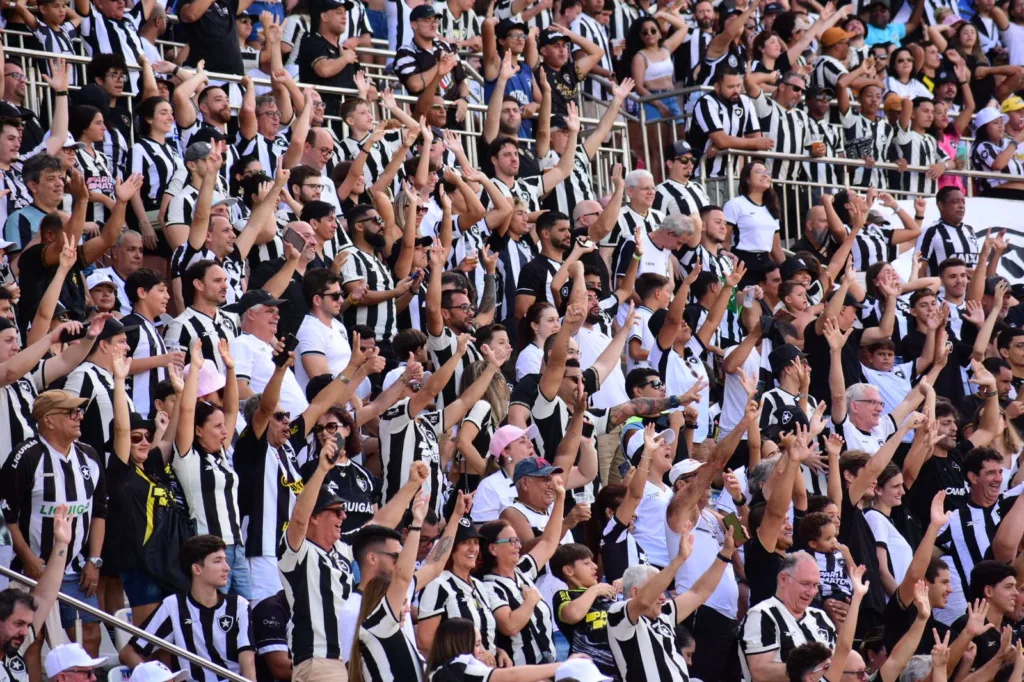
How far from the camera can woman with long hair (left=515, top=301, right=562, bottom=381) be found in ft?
37.1

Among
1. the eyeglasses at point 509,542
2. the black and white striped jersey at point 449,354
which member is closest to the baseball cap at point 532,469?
the eyeglasses at point 509,542

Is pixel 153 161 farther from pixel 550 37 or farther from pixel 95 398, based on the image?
pixel 550 37

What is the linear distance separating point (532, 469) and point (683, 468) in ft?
3.86

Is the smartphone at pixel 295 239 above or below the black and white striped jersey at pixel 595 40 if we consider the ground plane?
below

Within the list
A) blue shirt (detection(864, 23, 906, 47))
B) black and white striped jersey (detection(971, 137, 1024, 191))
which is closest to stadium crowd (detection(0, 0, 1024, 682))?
black and white striped jersey (detection(971, 137, 1024, 191))

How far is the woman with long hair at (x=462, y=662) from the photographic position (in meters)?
7.59

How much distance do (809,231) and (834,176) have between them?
4.40 ft

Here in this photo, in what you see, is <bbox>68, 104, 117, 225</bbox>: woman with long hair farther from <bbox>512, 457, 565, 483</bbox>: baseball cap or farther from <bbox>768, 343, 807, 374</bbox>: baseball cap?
<bbox>768, 343, 807, 374</bbox>: baseball cap

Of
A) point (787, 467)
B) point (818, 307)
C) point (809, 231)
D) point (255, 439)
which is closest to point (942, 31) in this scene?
point (809, 231)

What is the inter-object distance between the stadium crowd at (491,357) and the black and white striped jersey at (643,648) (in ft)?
0.05

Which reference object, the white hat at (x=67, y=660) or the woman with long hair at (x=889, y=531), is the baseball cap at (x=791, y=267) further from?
the white hat at (x=67, y=660)

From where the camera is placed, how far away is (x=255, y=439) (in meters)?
9.08

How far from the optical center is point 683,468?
10.4 m

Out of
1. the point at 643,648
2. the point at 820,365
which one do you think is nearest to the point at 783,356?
the point at 820,365
